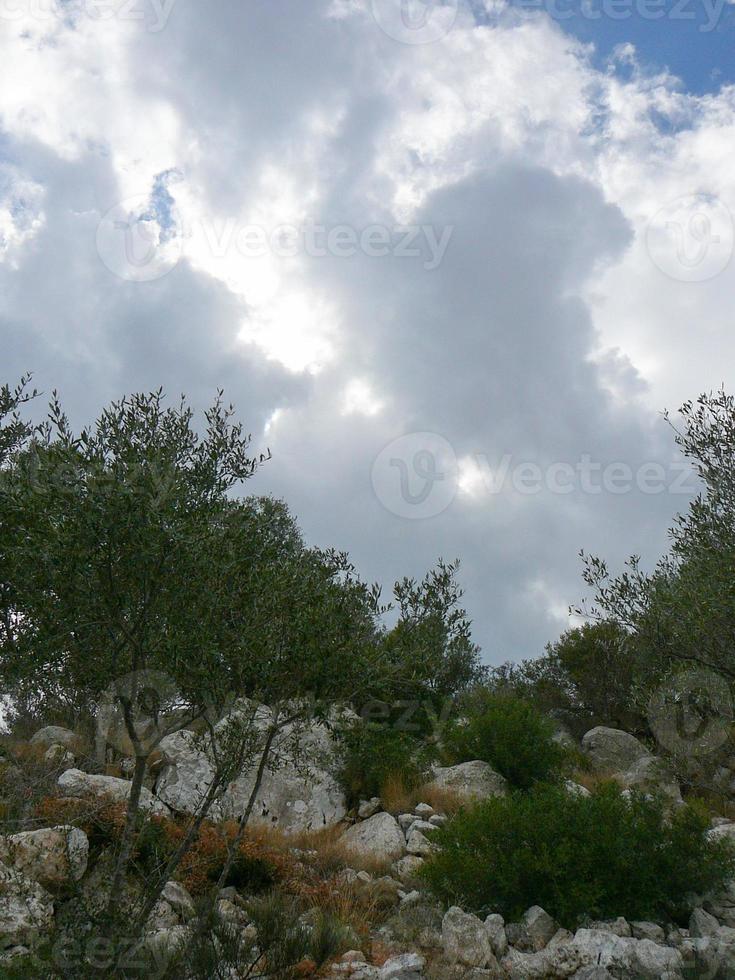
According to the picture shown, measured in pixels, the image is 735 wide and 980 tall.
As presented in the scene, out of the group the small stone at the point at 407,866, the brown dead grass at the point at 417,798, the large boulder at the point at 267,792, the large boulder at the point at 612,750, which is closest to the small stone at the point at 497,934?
the small stone at the point at 407,866

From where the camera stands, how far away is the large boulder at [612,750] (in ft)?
79.3

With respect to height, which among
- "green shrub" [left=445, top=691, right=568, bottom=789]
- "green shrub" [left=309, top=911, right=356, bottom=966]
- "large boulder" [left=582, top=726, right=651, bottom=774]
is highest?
"large boulder" [left=582, top=726, right=651, bottom=774]

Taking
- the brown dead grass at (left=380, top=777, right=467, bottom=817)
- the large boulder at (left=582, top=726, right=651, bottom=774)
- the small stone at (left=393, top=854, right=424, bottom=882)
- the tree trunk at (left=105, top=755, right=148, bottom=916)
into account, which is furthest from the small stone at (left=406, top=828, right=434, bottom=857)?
the large boulder at (left=582, top=726, right=651, bottom=774)

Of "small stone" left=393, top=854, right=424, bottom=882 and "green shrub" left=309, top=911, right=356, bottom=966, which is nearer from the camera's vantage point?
"green shrub" left=309, top=911, right=356, bottom=966

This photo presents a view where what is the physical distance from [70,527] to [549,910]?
969 cm

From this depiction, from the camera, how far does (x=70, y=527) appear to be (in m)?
7.48

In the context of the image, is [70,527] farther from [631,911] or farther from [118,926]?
[631,911]

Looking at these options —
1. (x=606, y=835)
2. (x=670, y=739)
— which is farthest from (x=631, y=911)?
(x=670, y=739)

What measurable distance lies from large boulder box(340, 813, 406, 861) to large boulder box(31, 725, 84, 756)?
8646mm

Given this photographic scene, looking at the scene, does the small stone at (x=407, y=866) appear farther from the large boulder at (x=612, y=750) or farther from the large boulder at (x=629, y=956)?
the large boulder at (x=612, y=750)

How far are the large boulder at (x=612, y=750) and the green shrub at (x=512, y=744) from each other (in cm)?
362

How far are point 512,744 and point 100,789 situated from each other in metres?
10.6

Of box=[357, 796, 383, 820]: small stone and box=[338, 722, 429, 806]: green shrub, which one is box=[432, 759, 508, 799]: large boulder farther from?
box=[357, 796, 383, 820]: small stone

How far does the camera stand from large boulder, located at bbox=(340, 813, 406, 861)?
1587 cm
